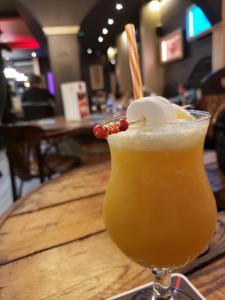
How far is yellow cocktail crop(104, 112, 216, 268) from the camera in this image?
462 millimetres

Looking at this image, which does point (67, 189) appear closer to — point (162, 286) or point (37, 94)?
point (162, 286)

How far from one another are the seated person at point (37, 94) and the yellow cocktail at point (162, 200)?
457cm

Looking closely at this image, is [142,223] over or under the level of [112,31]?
under

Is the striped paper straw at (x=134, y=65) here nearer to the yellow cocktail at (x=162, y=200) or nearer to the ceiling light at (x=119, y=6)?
the yellow cocktail at (x=162, y=200)

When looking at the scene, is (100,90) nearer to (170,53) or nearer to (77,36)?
(77,36)

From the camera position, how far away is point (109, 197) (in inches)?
21.7

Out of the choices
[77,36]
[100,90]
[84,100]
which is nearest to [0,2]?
[77,36]

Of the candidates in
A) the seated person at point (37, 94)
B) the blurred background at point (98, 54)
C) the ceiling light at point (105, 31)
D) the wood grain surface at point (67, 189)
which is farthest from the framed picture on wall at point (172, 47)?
the wood grain surface at point (67, 189)

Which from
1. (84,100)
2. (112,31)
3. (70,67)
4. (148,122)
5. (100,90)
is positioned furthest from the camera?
(70,67)

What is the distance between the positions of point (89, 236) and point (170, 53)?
19.3 feet

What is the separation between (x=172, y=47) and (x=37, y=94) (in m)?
3.05

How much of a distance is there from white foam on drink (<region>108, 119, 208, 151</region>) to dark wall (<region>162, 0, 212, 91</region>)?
4586 millimetres

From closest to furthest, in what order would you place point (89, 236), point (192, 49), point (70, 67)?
point (89, 236)
point (70, 67)
point (192, 49)

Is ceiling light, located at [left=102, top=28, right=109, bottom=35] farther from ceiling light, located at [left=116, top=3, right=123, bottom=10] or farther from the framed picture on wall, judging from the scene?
the framed picture on wall
